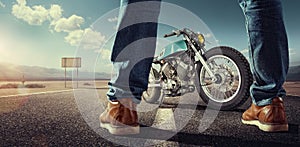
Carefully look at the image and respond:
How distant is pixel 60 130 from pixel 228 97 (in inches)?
68.8

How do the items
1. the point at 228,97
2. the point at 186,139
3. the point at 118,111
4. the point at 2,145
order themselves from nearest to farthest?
the point at 2,145
the point at 186,139
the point at 118,111
the point at 228,97

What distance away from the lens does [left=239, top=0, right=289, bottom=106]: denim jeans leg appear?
5.27ft

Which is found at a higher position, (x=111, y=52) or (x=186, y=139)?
(x=111, y=52)

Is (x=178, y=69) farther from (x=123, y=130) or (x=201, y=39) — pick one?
(x=123, y=130)

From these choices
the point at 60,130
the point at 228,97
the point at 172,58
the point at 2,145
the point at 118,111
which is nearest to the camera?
the point at 2,145

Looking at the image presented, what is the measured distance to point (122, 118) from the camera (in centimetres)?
145

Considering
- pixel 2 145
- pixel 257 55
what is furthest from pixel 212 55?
pixel 2 145

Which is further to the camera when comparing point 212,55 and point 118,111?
point 212,55

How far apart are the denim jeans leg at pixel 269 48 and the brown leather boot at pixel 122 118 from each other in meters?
0.74

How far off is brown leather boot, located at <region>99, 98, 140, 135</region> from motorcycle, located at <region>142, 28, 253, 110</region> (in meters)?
1.45

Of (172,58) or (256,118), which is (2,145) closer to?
(256,118)

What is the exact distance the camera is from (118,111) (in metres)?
1.47

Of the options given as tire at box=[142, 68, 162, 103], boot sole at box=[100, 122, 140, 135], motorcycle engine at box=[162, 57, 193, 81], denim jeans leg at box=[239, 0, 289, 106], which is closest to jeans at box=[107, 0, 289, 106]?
denim jeans leg at box=[239, 0, 289, 106]

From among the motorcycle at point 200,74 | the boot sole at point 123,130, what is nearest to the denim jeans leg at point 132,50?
the boot sole at point 123,130
